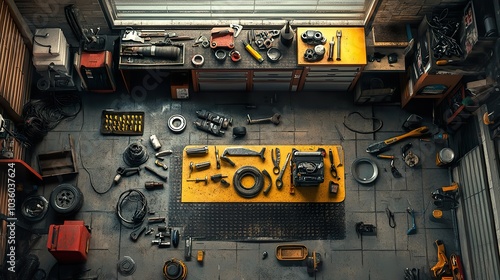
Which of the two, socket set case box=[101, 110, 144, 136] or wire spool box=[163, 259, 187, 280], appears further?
socket set case box=[101, 110, 144, 136]

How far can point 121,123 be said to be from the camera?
786 centimetres

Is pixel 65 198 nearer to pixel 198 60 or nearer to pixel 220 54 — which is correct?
pixel 198 60

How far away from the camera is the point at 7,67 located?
23.0ft

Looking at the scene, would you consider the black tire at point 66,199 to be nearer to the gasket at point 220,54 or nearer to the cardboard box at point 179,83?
the cardboard box at point 179,83

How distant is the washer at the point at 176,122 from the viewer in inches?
308

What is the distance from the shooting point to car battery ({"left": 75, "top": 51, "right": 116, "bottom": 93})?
24.5 ft

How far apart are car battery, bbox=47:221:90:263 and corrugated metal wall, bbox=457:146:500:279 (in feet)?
15.8

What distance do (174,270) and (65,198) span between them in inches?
67.2

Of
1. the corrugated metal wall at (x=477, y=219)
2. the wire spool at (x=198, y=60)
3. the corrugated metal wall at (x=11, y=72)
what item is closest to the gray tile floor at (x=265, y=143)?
the corrugated metal wall at (x=477, y=219)

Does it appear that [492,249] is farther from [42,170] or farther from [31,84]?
[31,84]

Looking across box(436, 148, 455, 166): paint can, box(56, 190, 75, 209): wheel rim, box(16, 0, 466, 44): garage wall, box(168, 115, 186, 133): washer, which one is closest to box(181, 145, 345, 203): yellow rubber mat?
box(168, 115, 186, 133): washer

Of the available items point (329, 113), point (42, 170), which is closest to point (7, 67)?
point (42, 170)

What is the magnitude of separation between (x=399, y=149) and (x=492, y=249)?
1.89 m

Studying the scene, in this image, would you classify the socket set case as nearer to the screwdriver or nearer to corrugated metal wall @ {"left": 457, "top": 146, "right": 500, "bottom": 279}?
the screwdriver
